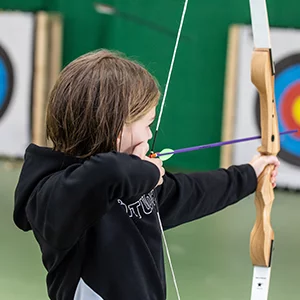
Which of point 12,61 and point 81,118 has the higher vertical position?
point 81,118

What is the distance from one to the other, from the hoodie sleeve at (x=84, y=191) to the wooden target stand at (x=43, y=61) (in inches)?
102

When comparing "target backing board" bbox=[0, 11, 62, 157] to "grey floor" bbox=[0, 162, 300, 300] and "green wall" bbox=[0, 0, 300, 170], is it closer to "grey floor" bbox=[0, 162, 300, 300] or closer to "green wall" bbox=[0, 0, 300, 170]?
"green wall" bbox=[0, 0, 300, 170]

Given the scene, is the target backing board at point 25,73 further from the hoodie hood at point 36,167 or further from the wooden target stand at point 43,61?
the hoodie hood at point 36,167

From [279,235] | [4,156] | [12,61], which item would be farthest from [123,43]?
[279,235]

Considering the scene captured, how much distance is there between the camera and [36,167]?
0.84 metres

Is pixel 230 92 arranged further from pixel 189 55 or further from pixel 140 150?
pixel 140 150

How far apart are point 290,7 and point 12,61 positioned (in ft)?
4.85

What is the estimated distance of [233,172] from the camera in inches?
44.6

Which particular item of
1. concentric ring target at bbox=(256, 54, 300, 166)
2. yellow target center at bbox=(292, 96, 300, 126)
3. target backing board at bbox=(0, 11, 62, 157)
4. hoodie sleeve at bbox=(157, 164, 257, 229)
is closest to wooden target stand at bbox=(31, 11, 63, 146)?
target backing board at bbox=(0, 11, 62, 157)

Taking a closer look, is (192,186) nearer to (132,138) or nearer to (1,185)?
(132,138)

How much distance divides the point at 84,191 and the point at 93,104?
0.41 feet

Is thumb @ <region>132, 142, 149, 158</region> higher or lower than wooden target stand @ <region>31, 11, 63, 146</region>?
higher

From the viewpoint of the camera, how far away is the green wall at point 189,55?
10.3ft

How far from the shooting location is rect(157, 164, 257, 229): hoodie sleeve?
104 cm
